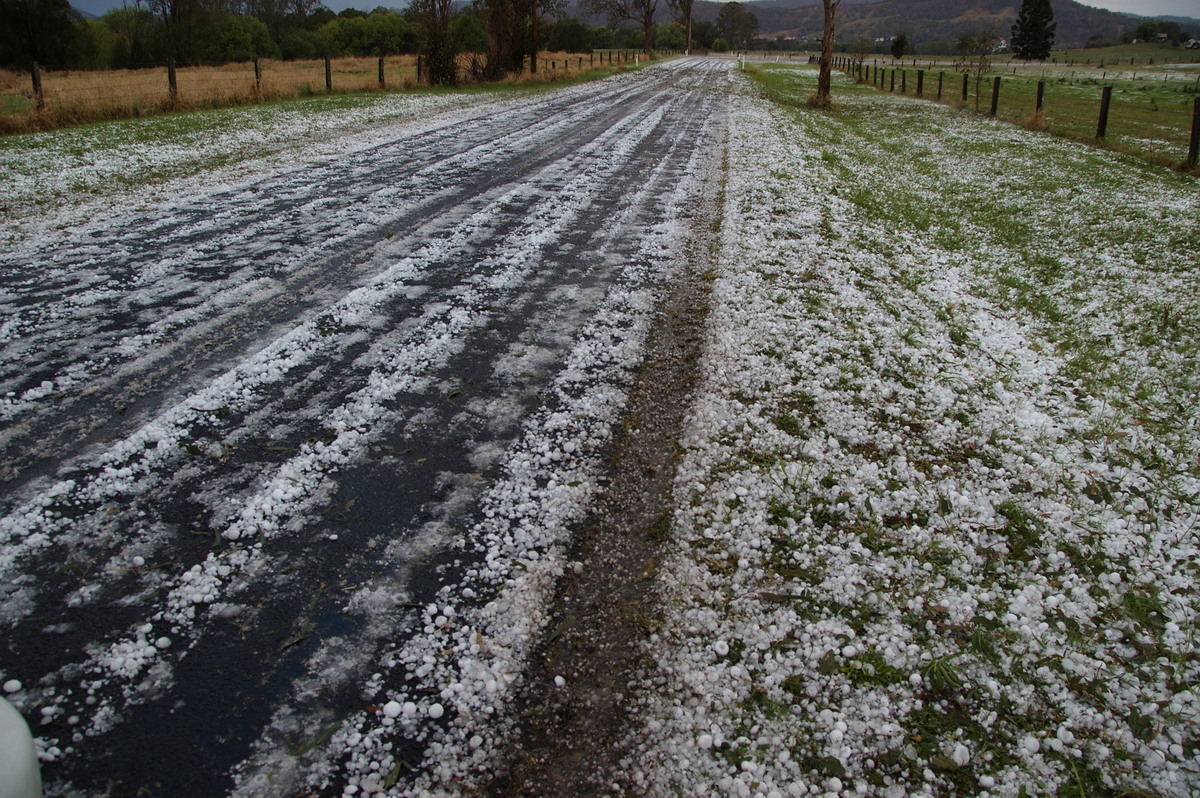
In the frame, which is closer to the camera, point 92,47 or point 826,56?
point 826,56

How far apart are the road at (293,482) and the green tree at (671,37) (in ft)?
295

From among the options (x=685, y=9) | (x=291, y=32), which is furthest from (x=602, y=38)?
(x=291, y=32)

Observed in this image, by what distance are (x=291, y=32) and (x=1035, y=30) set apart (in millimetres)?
79603

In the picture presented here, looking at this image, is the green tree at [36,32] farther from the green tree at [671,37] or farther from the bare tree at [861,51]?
the green tree at [671,37]

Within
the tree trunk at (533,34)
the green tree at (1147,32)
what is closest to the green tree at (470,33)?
the tree trunk at (533,34)

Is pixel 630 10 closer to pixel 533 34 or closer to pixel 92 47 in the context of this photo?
pixel 92 47

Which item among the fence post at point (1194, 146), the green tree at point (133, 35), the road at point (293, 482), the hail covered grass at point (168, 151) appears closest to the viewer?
the road at point (293, 482)

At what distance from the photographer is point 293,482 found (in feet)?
9.71

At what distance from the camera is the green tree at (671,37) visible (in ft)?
279

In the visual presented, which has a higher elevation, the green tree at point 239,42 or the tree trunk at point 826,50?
the green tree at point 239,42

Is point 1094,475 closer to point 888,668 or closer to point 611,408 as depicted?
point 888,668

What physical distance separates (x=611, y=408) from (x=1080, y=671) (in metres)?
2.32

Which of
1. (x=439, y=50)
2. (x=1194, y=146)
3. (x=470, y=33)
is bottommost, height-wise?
(x=1194, y=146)

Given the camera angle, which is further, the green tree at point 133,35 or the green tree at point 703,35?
the green tree at point 703,35
